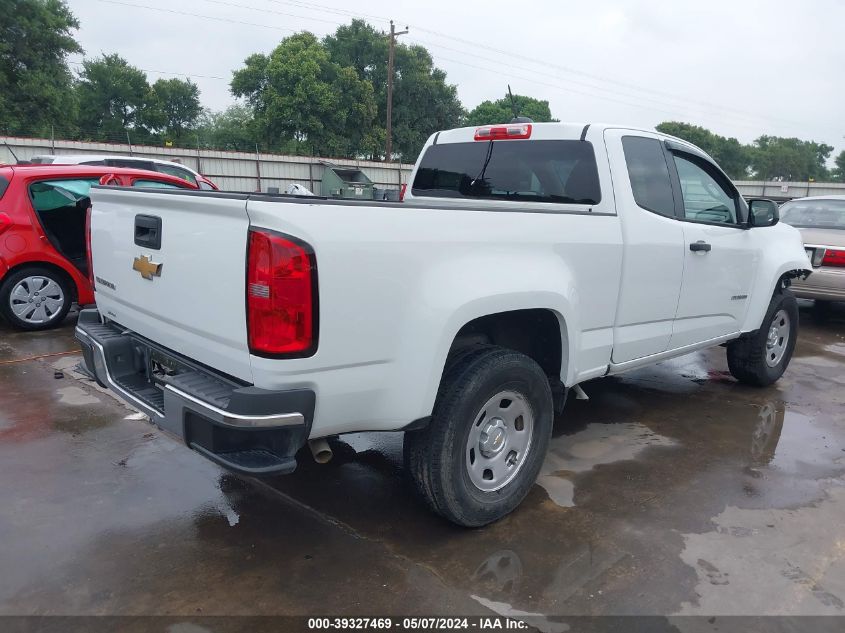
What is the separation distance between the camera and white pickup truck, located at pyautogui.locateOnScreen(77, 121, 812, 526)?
2.30 meters

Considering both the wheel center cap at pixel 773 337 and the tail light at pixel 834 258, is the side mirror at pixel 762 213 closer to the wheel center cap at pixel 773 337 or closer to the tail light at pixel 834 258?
the wheel center cap at pixel 773 337

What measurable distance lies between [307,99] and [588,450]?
141 ft

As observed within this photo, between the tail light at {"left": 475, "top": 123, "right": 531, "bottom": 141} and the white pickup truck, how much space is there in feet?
0.05

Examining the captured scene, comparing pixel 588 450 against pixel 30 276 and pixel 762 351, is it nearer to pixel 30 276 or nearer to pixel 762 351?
pixel 762 351

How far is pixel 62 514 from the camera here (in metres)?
3.10

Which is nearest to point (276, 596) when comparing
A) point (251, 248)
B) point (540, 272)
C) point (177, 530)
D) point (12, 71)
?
point (177, 530)

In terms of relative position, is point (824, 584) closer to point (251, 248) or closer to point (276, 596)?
point (276, 596)

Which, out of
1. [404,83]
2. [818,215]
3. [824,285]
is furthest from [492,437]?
[404,83]

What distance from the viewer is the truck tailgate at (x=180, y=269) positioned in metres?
2.37

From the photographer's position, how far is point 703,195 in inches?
172

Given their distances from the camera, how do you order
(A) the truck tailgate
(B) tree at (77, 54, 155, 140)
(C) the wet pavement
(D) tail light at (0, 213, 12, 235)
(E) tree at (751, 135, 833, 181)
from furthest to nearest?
1. (E) tree at (751, 135, 833, 181)
2. (B) tree at (77, 54, 155, 140)
3. (D) tail light at (0, 213, 12, 235)
4. (C) the wet pavement
5. (A) the truck tailgate

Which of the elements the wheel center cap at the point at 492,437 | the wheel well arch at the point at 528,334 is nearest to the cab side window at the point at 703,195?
the wheel well arch at the point at 528,334

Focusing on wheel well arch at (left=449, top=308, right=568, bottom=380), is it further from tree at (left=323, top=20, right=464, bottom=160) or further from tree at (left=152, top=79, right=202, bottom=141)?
tree at (left=152, top=79, right=202, bottom=141)

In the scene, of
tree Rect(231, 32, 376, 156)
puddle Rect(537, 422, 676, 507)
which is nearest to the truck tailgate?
puddle Rect(537, 422, 676, 507)
